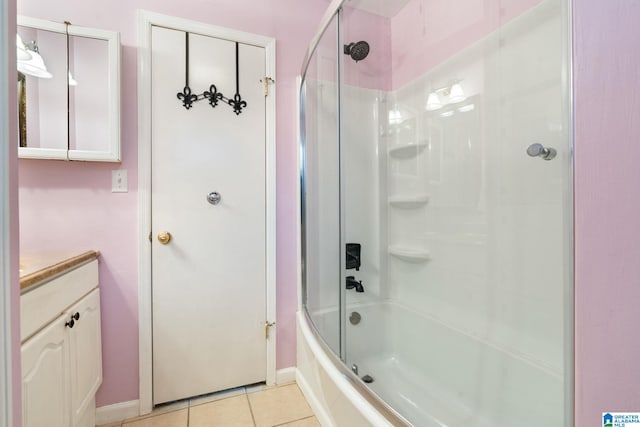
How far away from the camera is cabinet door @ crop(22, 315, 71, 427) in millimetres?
765

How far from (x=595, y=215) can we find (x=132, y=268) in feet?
5.60

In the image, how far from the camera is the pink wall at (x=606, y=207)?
1.16 ft

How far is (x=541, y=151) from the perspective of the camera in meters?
0.92

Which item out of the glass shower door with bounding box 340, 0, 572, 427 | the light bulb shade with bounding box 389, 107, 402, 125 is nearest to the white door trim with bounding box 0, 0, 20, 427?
the glass shower door with bounding box 340, 0, 572, 427

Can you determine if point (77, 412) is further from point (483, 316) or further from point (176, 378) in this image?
point (483, 316)

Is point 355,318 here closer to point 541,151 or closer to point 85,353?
point 541,151

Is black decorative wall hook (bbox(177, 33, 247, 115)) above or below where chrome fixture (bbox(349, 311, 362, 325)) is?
above

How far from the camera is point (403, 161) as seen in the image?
1635mm

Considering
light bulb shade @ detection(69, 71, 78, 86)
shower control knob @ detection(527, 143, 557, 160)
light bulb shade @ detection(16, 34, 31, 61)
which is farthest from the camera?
light bulb shade @ detection(69, 71, 78, 86)

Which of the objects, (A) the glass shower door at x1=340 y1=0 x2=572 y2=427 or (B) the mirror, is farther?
(B) the mirror

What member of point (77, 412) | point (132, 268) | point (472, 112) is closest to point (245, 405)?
point (77, 412)

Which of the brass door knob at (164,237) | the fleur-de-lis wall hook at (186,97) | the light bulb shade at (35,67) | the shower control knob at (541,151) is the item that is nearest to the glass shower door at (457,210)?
the shower control knob at (541,151)

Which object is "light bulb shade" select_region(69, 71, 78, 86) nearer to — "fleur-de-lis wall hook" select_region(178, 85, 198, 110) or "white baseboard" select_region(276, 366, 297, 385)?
"fleur-de-lis wall hook" select_region(178, 85, 198, 110)

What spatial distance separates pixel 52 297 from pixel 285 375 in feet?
4.02
